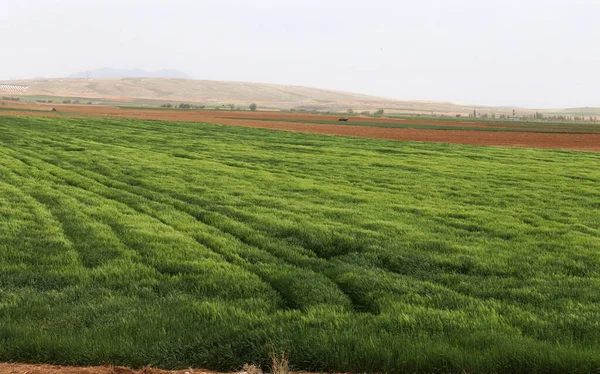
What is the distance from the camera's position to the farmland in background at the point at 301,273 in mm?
6762

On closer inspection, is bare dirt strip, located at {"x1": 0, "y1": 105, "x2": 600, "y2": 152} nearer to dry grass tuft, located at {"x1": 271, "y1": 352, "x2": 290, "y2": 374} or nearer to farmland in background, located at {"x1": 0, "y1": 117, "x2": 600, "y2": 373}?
farmland in background, located at {"x1": 0, "y1": 117, "x2": 600, "y2": 373}

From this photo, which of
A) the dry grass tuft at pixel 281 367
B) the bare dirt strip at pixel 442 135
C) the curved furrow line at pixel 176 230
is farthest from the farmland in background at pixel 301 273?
the bare dirt strip at pixel 442 135

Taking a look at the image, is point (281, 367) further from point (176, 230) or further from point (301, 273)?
point (176, 230)

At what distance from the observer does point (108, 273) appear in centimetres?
947

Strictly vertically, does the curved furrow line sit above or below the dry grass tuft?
below

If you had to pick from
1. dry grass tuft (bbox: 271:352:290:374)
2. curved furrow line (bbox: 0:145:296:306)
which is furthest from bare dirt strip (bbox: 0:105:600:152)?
dry grass tuft (bbox: 271:352:290:374)

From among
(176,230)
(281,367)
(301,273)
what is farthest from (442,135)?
(281,367)

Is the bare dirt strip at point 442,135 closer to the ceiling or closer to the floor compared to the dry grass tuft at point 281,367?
closer to the ceiling

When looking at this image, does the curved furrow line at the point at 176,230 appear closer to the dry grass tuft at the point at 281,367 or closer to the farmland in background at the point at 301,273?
the farmland in background at the point at 301,273

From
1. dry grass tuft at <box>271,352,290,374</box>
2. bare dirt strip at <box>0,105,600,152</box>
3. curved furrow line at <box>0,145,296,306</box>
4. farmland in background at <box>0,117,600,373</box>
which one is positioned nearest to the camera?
dry grass tuft at <box>271,352,290,374</box>

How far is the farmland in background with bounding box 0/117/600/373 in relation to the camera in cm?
676

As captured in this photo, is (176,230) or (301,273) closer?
(301,273)

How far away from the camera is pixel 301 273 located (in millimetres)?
9461

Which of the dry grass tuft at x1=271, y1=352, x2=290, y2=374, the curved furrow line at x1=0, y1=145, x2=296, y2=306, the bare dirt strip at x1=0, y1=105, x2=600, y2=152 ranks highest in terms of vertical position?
the bare dirt strip at x1=0, y1=105, x2=600, y2=152
